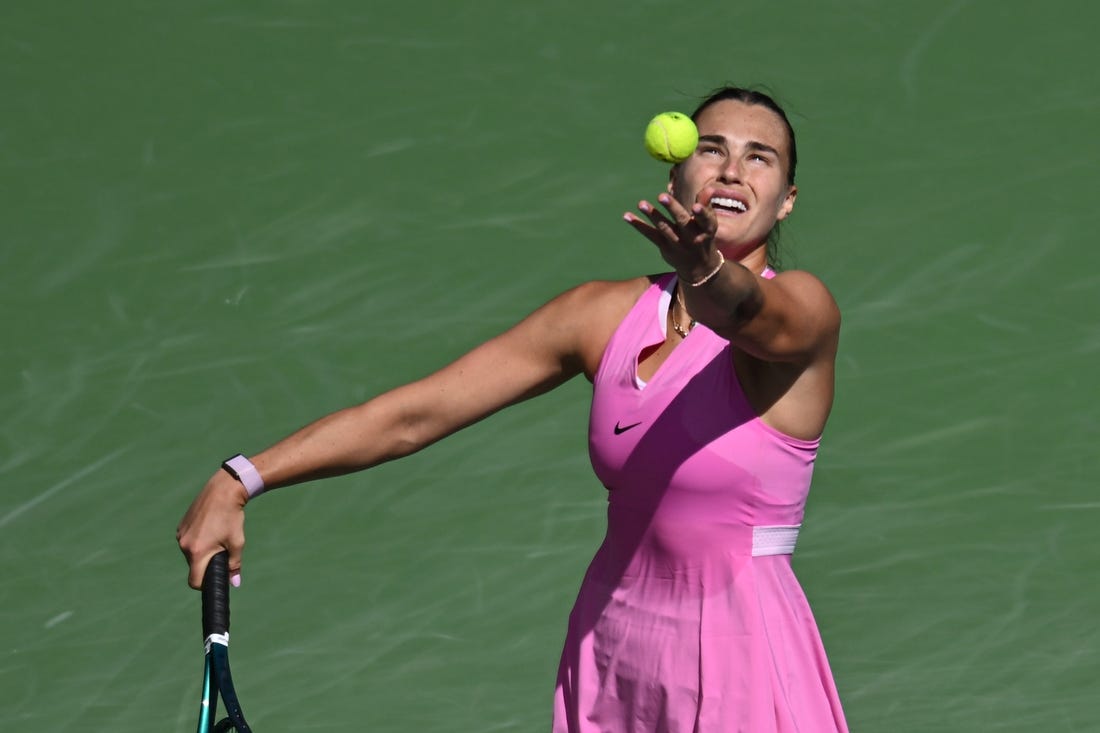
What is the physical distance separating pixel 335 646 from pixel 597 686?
229 cm

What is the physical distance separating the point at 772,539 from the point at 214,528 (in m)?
0.90

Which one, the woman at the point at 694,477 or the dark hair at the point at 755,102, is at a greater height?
the dark hair at the point at 755,102

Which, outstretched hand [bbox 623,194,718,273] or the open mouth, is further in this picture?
the open mouth

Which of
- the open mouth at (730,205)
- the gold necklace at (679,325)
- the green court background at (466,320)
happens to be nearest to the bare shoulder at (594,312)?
the gold necklace at (679,325)

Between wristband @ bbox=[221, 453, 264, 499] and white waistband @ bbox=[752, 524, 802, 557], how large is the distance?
0.82 metres

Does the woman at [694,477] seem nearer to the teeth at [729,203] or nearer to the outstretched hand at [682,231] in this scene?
the teeth at [729,203]

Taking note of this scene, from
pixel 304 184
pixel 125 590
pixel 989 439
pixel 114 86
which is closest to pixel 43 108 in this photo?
pixel 114 86

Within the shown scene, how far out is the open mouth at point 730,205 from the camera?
343cm

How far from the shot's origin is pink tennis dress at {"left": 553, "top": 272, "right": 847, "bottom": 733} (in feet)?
10.8

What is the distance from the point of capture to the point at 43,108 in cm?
734

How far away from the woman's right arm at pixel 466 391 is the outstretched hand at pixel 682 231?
68 centimetres

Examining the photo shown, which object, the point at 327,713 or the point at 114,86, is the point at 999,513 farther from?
the point at 114,86

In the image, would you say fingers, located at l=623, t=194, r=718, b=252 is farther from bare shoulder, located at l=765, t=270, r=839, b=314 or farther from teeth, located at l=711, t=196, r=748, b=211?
teeth, located at l=711, t=196, r=748, b=211

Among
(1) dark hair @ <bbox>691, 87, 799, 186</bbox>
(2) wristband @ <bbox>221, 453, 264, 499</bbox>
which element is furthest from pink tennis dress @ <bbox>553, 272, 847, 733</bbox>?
(2) wristband @ <bbox>221, 453, 264, 499</bbox>
